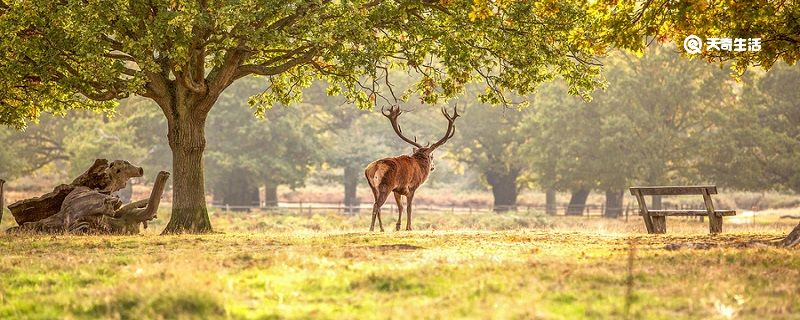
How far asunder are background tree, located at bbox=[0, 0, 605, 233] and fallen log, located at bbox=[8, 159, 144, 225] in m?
1.43

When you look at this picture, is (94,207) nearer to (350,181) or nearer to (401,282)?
(401,282)

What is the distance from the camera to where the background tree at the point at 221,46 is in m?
16.4

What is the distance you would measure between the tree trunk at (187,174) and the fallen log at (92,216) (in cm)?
43

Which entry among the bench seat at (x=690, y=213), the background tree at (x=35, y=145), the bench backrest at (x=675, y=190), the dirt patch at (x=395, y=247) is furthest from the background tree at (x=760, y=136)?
the background tree at (x=35, y=145)

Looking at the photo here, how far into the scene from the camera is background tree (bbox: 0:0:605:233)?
1639cm

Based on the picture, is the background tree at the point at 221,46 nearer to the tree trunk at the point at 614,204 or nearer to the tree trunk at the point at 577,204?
the tree trunk at the point at 614,204

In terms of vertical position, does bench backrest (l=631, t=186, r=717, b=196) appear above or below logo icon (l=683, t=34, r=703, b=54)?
below

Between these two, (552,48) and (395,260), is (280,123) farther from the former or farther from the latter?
(395,260)

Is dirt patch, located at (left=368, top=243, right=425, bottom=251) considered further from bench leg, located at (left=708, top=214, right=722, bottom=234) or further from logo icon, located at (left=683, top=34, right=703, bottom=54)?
bench leg, located at (left=708, top=214, right=722, bottom=234)

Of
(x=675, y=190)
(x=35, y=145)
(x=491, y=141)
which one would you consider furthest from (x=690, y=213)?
(x=35, y=145)

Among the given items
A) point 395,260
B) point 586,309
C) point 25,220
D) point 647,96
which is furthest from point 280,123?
point 586,309

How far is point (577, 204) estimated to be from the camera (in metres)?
56.1

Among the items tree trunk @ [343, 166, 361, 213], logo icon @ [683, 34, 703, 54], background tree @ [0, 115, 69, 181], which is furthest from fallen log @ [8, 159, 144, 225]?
tree trunk @ [343, 166, 361, 213]

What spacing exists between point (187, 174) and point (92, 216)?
2.20 meters
